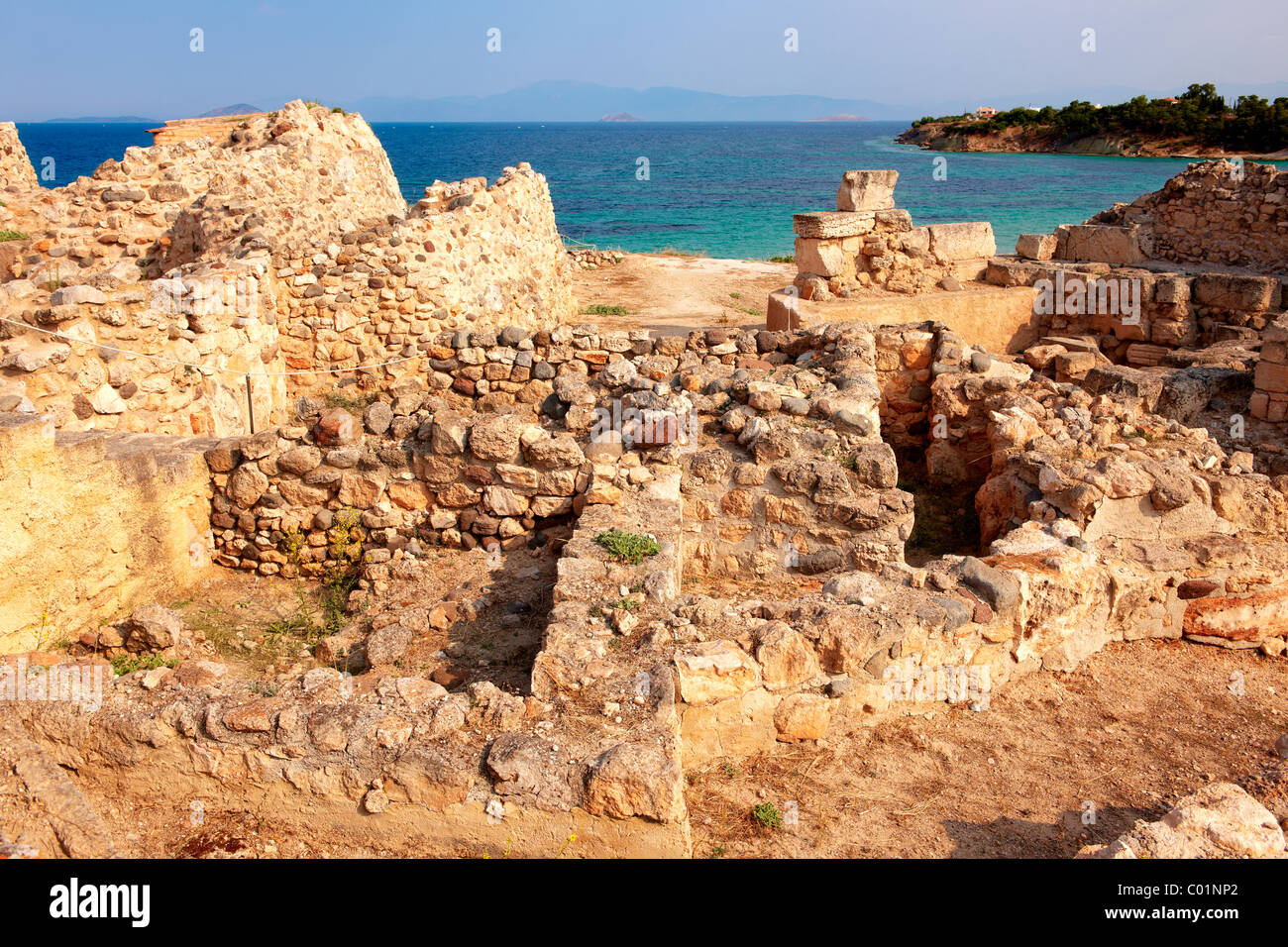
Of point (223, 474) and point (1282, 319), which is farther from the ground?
point (1282, 319)

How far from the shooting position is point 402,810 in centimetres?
343

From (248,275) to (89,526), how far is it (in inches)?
167

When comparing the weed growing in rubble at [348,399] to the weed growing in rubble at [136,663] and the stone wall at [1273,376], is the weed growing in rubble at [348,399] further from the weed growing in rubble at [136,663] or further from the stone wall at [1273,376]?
the stone wall at [1273,376]

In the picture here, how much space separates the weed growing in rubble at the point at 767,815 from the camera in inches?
147

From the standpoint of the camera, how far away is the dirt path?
48.9 feet

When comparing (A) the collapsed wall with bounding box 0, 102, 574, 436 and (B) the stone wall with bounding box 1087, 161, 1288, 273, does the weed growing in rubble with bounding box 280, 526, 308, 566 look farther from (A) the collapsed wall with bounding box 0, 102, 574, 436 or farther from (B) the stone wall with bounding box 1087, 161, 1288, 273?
(B) the stone wall with bounding box 1087, 161, 1288, 273

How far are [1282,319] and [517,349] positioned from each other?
21.5 feet

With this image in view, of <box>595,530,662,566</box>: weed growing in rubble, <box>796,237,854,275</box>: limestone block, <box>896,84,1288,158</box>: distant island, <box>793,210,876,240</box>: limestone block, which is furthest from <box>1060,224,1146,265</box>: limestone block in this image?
<box>896,84,1288,158</box>: distant island

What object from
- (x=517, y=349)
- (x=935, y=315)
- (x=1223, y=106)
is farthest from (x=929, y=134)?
(x=517, y=349)

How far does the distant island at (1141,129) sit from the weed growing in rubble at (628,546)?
45613 millimetres

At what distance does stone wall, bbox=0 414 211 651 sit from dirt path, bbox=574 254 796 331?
901 cm

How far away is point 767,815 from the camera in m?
3.76

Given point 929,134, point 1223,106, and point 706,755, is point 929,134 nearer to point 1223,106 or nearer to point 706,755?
point 1223,106

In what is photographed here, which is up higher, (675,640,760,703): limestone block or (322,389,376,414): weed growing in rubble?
(322,389,376,414): weed growing in rubble
